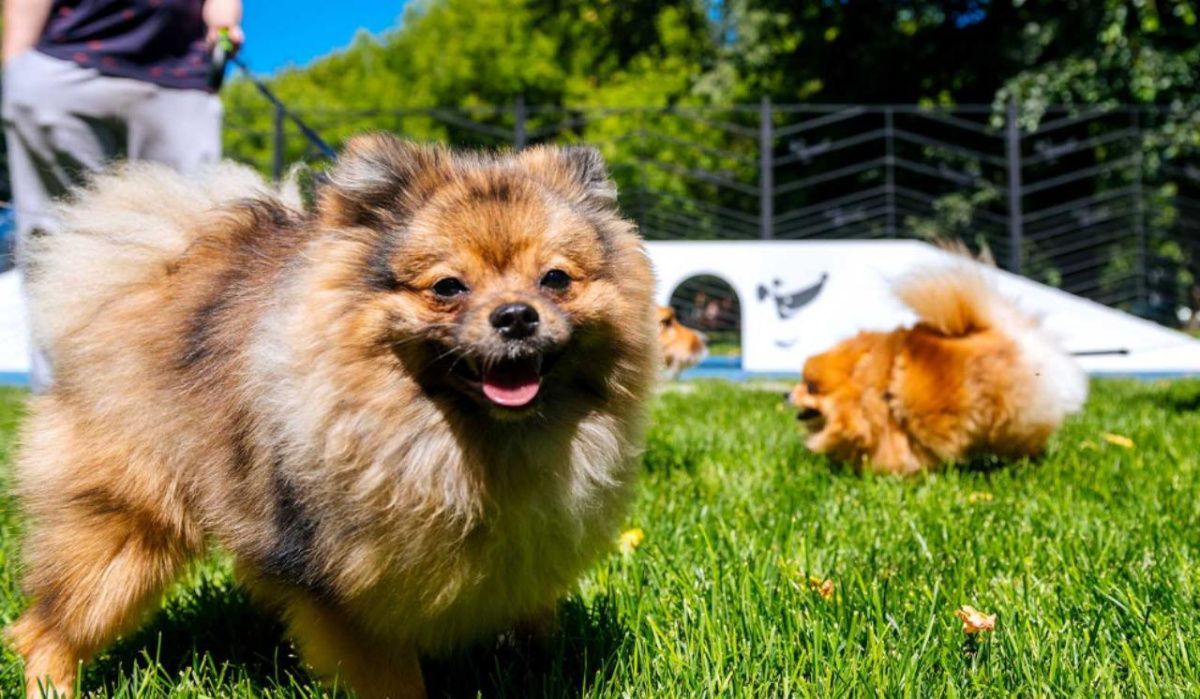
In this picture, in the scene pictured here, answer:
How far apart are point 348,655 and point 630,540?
1.40m

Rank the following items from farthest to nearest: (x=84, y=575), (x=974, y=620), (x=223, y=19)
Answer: (x=223, y=19) → (x=974, y=620) → (x=84, y=575)

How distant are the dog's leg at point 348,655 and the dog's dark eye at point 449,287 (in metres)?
0.72

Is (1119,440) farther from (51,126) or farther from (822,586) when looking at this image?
(51,126)

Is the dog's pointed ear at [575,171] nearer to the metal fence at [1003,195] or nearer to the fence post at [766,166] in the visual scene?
the fence post at [766,166]

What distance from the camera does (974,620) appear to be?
2246mm

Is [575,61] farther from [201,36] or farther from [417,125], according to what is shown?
[201,36]

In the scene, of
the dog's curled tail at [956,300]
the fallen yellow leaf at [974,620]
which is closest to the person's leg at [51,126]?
the fallen yellow leaf at [974,620]

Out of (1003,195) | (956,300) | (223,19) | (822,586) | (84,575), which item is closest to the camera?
(84,575)

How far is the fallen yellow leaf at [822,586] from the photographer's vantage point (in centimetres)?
257

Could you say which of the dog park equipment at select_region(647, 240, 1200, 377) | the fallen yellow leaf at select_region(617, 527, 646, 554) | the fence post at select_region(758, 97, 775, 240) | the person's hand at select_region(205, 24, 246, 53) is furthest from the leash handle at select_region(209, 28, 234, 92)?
the fence post at select_region(758, 97, 775, 240)

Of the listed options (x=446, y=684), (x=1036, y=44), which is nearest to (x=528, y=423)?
(x=446, y=684)

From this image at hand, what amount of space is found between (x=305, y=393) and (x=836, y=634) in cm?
136

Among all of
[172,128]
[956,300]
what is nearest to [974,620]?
[956,300]

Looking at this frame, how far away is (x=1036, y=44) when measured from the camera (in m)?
15.0
